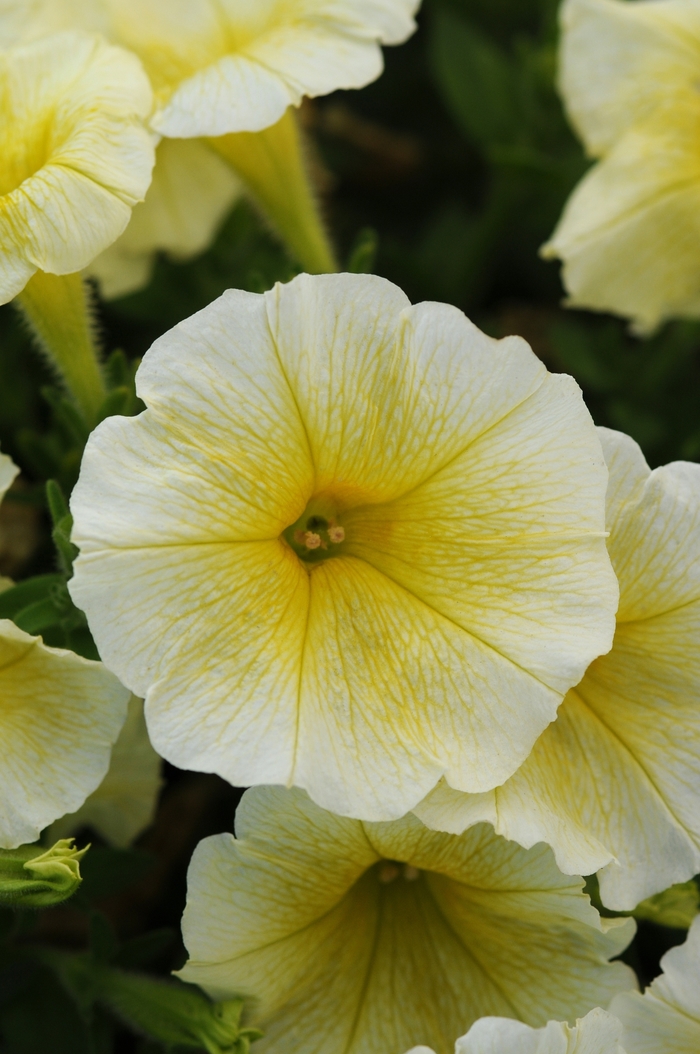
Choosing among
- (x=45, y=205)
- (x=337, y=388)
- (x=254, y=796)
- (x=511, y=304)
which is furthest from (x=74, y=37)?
(x=511, y=304)

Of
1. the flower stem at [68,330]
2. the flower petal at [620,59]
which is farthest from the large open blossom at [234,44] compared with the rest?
the flower petal at [620,59]

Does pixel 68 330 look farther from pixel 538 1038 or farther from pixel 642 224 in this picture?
pixel 538 1038

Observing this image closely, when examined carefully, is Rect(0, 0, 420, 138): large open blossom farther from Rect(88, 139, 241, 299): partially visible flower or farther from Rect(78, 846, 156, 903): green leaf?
Rect(78, 846, 156, 903): green leaf

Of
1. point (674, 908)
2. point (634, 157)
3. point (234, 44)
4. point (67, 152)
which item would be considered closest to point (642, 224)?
point (634, 157)

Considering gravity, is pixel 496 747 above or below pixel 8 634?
below

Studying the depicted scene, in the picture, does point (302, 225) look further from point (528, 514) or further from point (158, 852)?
point (158, 852)

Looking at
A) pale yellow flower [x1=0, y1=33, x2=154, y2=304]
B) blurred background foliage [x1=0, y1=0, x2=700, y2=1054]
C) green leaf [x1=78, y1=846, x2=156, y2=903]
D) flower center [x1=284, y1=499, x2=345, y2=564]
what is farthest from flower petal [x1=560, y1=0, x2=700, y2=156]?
green leaf [x1=78, y1=846, x2=156, y2=903]

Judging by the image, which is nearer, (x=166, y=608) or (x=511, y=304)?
(x=166, y=608)

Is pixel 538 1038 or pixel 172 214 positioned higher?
pixel 172 214
